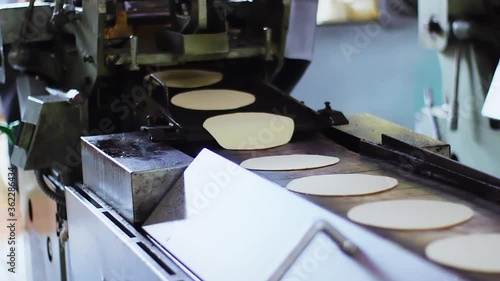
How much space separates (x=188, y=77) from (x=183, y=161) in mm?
599

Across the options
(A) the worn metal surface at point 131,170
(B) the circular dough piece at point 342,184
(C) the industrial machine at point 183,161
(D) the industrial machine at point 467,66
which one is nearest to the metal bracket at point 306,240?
(C) the industrial machine at point 183,161

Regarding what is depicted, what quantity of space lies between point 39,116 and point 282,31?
0.79 metres

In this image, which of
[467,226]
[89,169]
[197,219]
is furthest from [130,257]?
[467,226]

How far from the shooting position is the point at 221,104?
75.1 inches

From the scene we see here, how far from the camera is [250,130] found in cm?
175

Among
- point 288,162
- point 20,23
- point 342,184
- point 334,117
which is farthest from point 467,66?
point 20,23

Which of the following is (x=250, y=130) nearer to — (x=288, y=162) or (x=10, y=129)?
(x=288, y=162)

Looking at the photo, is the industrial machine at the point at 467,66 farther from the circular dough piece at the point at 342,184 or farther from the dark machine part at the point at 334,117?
the circular dough piece at the point at 342,184

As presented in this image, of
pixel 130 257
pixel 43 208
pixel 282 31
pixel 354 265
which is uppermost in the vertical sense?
pixel 282 31

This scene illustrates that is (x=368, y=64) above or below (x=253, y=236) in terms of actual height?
below

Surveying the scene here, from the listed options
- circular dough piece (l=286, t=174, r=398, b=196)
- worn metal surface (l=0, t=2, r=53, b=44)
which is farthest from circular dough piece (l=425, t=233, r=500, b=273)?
worn metal surface (l=0, t=2, r=53, b=44)

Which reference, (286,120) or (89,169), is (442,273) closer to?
(286,120)

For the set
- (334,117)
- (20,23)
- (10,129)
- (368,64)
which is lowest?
(368,64)

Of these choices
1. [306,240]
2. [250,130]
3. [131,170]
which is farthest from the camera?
[250,130]
